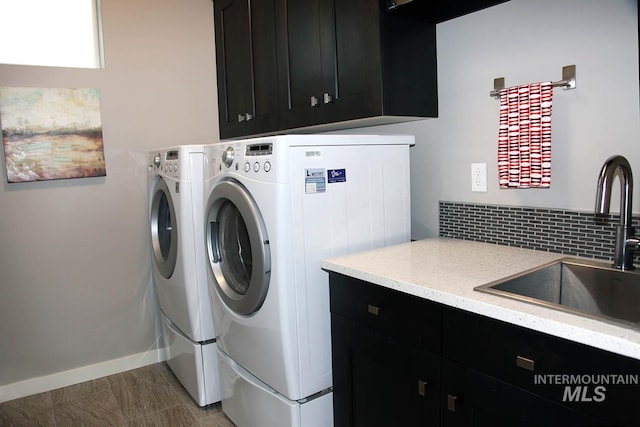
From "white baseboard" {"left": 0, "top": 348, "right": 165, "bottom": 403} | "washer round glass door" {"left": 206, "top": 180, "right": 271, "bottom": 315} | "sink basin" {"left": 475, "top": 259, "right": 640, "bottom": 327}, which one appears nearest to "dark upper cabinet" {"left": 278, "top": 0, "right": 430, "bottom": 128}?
"washer round glass door" {"left": 206, "top": 180, "right": 271, "bottom": 315}

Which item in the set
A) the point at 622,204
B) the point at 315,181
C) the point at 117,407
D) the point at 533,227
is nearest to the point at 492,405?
the point at 622,204

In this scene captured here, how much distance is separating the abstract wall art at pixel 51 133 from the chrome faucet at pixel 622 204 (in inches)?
104

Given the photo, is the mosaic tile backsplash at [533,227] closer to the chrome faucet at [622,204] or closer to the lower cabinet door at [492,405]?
the chrome faucet at [622,204]

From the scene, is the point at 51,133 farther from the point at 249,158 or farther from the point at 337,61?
the point at 337,61

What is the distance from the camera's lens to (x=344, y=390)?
5.65ft

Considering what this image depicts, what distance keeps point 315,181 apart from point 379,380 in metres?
0.74

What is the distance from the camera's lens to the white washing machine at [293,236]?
5.60 ft

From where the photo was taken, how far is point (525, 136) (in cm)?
170

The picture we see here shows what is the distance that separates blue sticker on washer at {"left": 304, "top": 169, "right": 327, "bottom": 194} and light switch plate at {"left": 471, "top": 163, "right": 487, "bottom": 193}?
2.24 feet

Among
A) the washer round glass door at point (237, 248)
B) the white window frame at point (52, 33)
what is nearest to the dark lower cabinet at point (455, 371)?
the washer round glass door at point (237, 248)

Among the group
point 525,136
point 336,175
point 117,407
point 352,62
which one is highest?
point 352,62

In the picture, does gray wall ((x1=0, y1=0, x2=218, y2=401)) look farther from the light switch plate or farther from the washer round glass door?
the light switch plate

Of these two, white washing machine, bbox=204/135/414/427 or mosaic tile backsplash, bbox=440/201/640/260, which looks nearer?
mosaic tile backsplash, bbox=440/201/640/260

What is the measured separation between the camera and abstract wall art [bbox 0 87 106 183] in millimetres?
2596
